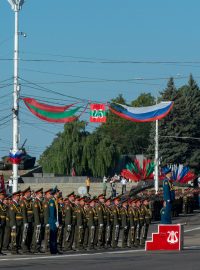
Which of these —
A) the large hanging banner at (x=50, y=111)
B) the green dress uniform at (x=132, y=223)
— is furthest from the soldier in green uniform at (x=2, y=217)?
the large hanging banner at (x=50, y=111)

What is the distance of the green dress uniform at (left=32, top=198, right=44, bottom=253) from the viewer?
2742 cm

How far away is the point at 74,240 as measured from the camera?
31.2 m

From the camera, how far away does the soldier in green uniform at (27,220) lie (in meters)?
27.1

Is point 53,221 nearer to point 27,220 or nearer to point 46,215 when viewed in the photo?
point 46,215

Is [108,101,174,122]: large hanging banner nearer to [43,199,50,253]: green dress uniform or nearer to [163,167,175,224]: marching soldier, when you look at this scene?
[163,167,175,224]: marching soldier

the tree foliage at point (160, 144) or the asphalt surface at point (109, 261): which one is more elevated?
the tree foliage at point (160, 144)

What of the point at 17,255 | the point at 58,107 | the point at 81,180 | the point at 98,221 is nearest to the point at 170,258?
the point at 17,255

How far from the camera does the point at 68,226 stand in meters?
30.1

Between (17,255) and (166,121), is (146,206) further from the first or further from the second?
(166,121)

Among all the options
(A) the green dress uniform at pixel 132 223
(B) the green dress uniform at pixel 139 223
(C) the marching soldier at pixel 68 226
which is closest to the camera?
(C) the marching soldier at pixel 68 226

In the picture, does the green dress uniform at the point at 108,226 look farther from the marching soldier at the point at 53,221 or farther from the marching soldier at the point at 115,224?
the marching soldier at the point at 53,221

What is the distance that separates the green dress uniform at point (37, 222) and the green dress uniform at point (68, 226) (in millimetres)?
2078

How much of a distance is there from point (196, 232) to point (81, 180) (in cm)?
3546

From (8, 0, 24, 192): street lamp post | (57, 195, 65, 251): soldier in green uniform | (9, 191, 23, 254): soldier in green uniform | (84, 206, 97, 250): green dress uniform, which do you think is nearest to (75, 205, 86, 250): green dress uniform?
(84, 206, 97, 250): green dress uniform
